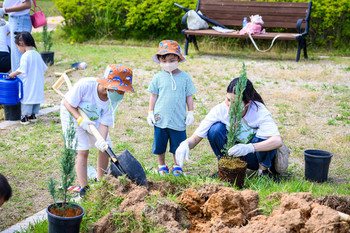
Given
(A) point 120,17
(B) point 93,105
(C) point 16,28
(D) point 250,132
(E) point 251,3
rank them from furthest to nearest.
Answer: (A) point 120,17 < (E) point 251,3 < (C) point 16,28 < (D) point 250,132 < (B) point 93,105

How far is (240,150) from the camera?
3.58m

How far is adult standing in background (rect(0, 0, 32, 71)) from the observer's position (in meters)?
6.55

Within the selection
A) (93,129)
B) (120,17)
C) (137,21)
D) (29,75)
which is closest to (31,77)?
(29,75)

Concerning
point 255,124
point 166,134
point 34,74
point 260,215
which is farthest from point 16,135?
point 260,215

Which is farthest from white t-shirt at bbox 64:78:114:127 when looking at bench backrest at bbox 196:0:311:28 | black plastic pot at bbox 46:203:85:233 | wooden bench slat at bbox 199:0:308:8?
wooden bench slat at bbox 199:0:308:8

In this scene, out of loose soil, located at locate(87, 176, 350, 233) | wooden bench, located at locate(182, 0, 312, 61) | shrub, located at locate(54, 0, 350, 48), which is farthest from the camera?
shrub, located at locate(54, 0, 350, 48)

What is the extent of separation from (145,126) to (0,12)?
3.40 metres

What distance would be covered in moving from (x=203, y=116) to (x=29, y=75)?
8.45 feet

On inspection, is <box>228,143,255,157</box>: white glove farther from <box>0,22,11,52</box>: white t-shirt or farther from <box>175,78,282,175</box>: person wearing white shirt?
<box>0,22,11,52</box>: white t-shirt

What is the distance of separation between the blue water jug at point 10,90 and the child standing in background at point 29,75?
0.10m

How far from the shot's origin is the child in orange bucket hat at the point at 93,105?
143 inches

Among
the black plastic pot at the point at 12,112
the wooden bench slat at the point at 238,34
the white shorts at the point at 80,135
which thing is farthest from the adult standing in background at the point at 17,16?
the wooden bench slat at the point at 238,34

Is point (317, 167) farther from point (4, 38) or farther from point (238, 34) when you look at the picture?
point (238, 34)

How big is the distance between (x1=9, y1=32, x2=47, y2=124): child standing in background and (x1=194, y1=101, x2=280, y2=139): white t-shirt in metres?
2.90
